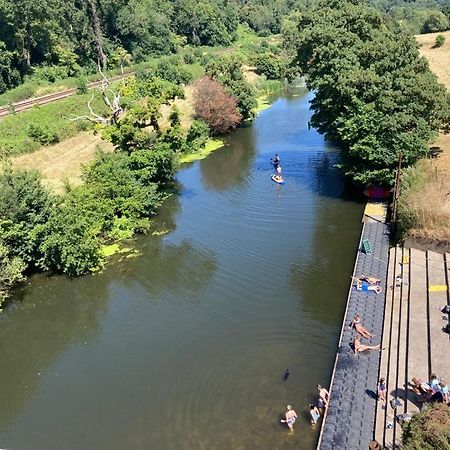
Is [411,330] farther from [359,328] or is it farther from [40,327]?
[40,327]

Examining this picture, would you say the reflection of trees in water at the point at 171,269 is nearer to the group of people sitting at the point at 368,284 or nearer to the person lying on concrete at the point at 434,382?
the group of people sitting at the point at 368,284

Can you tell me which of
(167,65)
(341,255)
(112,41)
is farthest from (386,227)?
(112,41)

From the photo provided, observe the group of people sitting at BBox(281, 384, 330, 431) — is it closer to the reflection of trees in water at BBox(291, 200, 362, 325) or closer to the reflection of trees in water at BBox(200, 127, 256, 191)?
the reflection of trees in water at BBox(291, 200, 362, 325)

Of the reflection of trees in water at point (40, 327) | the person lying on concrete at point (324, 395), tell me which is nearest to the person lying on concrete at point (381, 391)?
the person lying on concrete at point (324, 395)

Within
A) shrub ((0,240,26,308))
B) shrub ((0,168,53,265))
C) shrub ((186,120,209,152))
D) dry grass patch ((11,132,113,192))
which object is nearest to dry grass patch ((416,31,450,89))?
shrub ((186,120,209,152))

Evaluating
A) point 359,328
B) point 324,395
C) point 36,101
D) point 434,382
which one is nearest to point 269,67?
point 36,101

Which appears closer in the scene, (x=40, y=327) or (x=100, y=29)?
(x=40, y=327)
